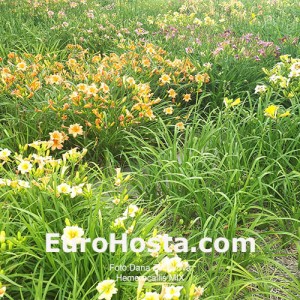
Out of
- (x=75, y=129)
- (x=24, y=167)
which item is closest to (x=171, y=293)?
(x=24, y=167)

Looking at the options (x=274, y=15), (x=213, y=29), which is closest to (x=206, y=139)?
(x=213, y=29)

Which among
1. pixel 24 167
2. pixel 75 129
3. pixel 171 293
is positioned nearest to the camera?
pixel 171 293

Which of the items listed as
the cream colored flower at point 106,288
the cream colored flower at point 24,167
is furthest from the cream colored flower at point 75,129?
the cream colored flower at point 106,288

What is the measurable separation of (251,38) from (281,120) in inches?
80.6

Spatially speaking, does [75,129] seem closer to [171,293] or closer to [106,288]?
[106,288]

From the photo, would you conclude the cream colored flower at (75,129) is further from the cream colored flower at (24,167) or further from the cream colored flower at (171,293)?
the cream colored flower at (171,293)

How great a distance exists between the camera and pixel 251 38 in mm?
4617

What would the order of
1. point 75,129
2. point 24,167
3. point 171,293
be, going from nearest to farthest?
point 171,293 → point 24,167 → point 75,129

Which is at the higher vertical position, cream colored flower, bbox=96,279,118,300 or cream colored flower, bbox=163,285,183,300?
cream colored flower, bbox=163,285,183,300

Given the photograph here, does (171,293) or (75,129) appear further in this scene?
(75,129)

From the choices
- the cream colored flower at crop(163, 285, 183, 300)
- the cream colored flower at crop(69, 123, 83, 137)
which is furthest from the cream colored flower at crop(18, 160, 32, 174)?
the cream colored flower at crop(163, 285, 183, 300)

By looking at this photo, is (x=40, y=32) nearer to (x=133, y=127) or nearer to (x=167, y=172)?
(x=133, y=127)

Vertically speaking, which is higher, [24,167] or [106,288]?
[24,167]

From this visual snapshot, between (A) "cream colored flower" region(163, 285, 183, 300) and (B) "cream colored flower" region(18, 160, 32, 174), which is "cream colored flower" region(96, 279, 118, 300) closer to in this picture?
(A) "cream colored flower" region(163, 285, 183, 300)
